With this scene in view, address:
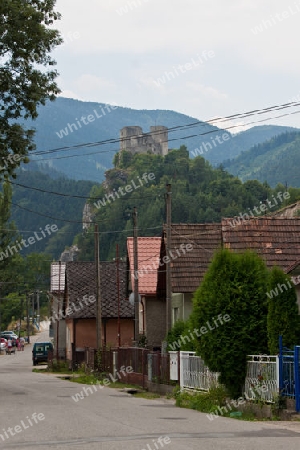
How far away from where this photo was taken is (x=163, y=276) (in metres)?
37.0

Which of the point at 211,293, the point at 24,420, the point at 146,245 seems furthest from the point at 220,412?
the point at 146,245

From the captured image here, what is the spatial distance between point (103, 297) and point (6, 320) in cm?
9324

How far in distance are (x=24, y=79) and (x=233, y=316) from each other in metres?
13.4

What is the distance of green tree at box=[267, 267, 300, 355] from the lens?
1822cm

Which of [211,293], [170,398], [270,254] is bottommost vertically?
[170,398]

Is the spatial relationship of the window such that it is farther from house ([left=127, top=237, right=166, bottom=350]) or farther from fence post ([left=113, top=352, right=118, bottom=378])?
house ([left=127, top=237, right=166, bottom=350])

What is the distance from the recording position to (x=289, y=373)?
56.9ft

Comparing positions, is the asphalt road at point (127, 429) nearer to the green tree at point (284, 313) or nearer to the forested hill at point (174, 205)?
the green tree at point (284, 313)

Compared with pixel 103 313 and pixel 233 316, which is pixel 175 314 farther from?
pixel 233 316

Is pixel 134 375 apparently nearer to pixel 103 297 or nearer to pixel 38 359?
pixel 103 297

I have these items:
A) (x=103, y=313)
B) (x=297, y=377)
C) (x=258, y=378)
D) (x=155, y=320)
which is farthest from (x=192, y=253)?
(x=297, y=377)

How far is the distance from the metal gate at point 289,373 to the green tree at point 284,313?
1.58 ft

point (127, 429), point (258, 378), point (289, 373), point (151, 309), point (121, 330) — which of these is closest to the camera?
point (127, 429)

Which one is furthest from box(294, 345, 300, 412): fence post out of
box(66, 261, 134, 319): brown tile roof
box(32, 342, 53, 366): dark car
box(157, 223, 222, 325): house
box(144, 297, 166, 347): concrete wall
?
box(32, 342, 53, 366): dark car
